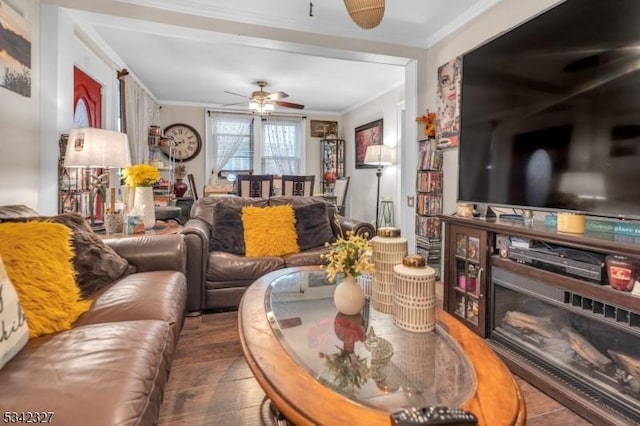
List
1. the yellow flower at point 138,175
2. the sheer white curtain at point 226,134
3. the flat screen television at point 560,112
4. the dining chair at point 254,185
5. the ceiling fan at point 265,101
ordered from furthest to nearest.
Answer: the sheer white curtain at point 226,134
the ceiling fan at point 265,101
the dining chair at point 254,185
the yellow flower at point 138,175
the flat screen television at point 560,112

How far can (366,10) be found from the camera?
1607 mm

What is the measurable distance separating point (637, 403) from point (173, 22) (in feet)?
12.2

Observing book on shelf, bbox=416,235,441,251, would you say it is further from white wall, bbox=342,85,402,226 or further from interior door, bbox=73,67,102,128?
interior door, bbox=73,67,102,128

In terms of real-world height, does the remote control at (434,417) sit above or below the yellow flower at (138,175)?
below

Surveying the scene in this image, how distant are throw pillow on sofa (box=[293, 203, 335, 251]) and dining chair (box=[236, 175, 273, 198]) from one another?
1.71m

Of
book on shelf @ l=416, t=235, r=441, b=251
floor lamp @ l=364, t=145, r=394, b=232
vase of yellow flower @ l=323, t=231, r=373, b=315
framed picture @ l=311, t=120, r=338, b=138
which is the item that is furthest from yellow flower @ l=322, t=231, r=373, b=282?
framed picture @ l=311, t=120, r=338, b=138

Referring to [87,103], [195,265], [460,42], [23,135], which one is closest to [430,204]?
[460,42]

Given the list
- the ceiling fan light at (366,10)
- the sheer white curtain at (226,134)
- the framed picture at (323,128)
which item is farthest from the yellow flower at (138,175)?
the framed picture at (323,128)

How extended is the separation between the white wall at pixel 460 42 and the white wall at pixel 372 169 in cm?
163

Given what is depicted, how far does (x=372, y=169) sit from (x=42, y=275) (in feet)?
17.4

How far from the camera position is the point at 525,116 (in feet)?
6.66

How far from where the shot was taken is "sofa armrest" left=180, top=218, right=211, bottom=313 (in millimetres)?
2438

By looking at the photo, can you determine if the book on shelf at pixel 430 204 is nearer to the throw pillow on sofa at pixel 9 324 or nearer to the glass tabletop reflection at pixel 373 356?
the glass tabletop reflection at pixel 373 356

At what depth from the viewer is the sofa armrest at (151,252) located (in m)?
2.00
